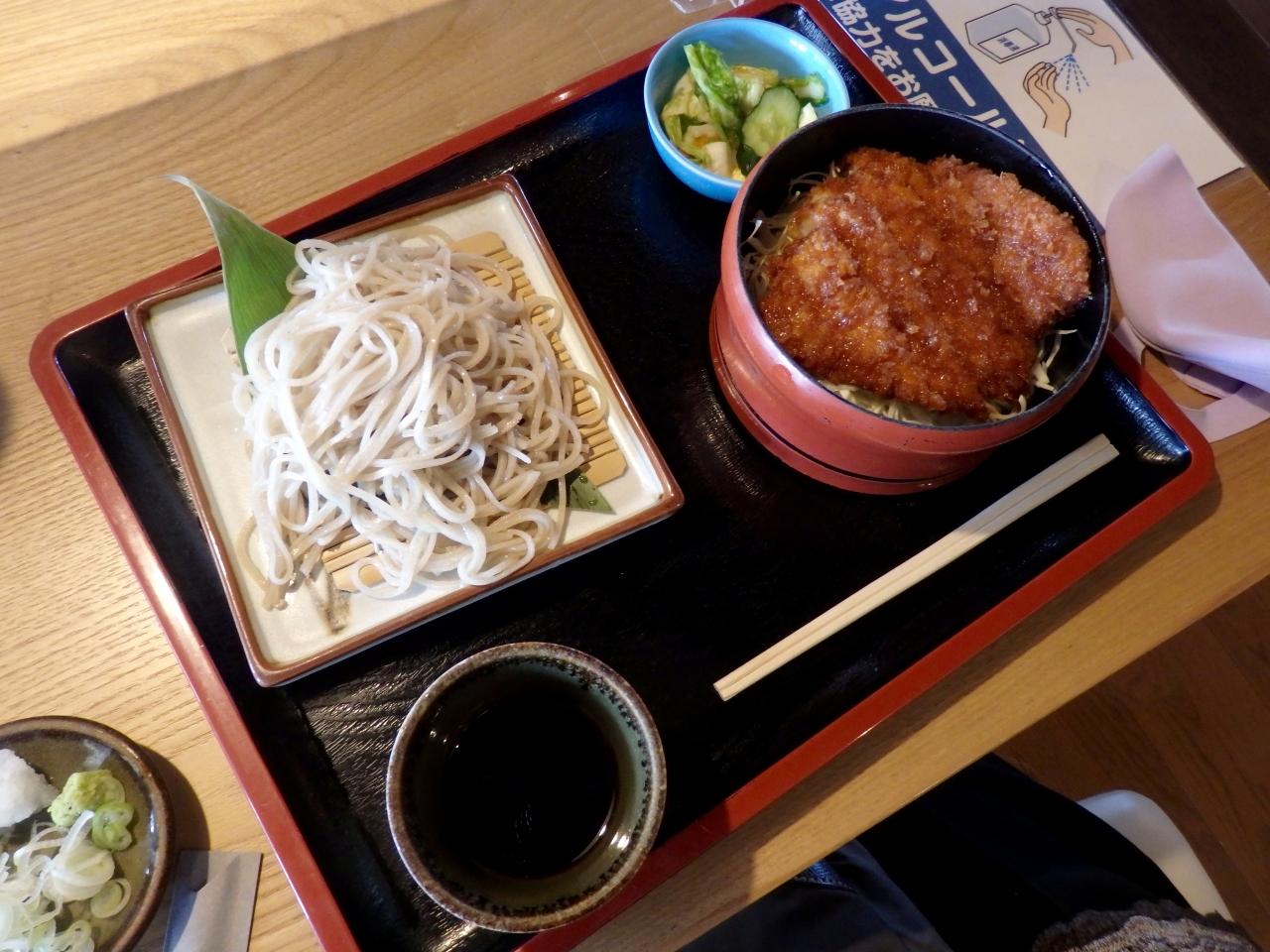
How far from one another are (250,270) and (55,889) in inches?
35.3

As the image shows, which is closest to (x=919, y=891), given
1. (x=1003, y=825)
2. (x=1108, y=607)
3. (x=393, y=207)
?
(x=1003, y=825)

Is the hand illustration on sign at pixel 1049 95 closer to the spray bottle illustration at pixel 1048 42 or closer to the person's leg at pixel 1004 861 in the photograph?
the spray bottle illustration at pixel 1048 42

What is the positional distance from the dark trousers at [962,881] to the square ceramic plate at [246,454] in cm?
107

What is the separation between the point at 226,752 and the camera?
113cm

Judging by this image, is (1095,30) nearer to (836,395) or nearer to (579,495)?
(836,395)

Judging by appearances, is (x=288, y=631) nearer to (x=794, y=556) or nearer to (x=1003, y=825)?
(x=794, y=556)

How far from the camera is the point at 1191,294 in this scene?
1.57 metres

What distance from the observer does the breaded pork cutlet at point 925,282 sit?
119 centimetres

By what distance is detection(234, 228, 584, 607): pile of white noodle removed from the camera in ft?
3.92

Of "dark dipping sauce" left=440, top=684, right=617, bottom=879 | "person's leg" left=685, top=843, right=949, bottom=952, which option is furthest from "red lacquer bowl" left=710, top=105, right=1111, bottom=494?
"person's leg" left=685, top=843, right=949, bottom=952

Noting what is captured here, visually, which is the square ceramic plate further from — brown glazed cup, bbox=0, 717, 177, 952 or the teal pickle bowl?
the teal pickle bowl

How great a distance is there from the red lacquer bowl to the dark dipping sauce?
0.55 metres

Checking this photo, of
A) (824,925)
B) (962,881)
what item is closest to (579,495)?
(824,925)

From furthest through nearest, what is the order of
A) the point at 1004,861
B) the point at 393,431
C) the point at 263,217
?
the point at 1004,861 → the point at 263,217 → the point at 393,431
